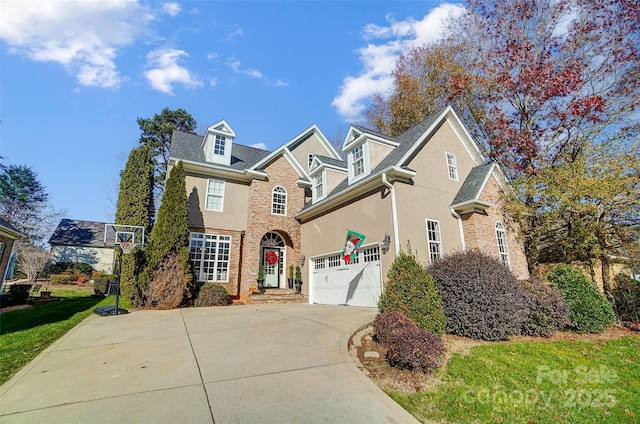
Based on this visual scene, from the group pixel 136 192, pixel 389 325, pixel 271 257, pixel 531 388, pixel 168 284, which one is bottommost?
pixel 531 388

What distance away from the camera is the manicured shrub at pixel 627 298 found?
10.5 metres

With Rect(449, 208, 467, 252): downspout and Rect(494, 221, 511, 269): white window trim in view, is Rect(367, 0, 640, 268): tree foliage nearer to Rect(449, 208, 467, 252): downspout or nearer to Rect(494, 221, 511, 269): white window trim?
Rect(494, 221, 511, 269): white window trim

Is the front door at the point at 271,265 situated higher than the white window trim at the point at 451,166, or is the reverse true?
the white window trim at the point at 451,166

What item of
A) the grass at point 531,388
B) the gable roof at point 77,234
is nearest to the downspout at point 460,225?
the grass at point 531,388

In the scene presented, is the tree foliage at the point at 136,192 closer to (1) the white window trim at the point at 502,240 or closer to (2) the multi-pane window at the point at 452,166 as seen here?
(2) the multi-pane window at the point at 452,166

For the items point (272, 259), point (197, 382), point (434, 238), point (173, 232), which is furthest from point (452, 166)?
point (197, 382)

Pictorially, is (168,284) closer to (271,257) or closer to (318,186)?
(271,257)

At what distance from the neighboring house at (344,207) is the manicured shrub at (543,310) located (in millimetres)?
3301

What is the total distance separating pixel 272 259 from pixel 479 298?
11.6 meters

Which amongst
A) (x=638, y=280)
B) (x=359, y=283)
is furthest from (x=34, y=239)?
(x=638, y=280)

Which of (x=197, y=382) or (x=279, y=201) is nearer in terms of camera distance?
(x=197, y=382)

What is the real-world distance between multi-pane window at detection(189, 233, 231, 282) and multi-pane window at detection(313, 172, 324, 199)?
540 cm

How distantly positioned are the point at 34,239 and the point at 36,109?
29.9m

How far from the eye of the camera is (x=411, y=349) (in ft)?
15.7
